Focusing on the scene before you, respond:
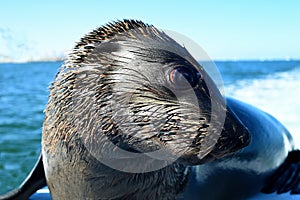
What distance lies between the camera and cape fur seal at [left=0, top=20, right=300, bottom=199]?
1.38 m

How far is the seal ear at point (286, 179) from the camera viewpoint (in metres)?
2.91

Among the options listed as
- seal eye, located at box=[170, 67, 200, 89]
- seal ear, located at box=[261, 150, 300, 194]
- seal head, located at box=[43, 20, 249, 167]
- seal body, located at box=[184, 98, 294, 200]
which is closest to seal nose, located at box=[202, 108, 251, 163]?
seal head, located at box=[43, 20, 249, 167]

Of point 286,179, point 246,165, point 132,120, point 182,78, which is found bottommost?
point 286,179

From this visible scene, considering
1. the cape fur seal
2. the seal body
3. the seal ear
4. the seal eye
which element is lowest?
the seal ear

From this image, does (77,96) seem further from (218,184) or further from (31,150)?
(31,150)

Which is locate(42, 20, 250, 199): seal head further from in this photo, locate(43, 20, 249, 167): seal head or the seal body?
the seal body

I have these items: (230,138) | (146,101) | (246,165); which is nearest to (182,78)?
(146,101)

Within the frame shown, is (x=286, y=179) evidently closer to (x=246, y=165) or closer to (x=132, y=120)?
(x=246, y=165)

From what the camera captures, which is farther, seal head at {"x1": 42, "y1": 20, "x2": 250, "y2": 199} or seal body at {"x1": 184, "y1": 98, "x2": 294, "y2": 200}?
seal body at {"x1": 184, "y1": 98, "x2": 294, "y2": 200}

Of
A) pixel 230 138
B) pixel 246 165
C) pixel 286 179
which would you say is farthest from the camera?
pixel 286 179

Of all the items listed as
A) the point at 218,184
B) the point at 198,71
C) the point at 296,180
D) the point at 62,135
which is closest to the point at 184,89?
the point at 198,71

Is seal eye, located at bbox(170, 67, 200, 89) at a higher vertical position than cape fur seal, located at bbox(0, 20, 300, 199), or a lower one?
higher

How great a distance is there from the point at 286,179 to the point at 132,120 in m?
1.91

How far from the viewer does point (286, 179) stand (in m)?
3.02
